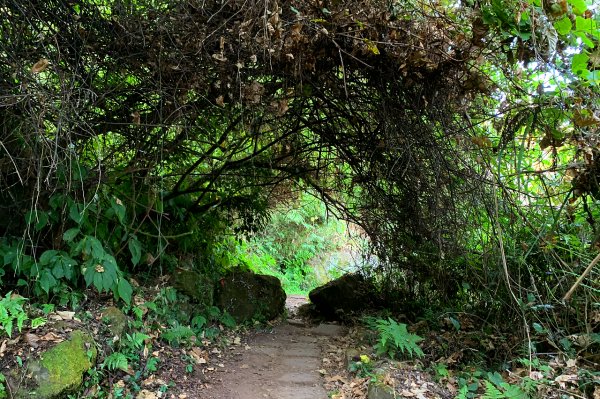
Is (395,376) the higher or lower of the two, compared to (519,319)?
lower

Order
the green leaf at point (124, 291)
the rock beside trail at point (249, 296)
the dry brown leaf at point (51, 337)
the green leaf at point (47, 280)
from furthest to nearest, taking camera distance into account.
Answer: the rock beside trail at point (249, 296) → the green leaf at point (124, 291) → the green leaf at point (47, 280) → the dry brown leaf at point (51, 337)

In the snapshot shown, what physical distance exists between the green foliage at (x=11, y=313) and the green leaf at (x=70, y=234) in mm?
642

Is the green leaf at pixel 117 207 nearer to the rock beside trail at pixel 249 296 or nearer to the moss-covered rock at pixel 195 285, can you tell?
the moss-covered rock at pixel 195 285

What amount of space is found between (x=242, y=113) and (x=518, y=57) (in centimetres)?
279

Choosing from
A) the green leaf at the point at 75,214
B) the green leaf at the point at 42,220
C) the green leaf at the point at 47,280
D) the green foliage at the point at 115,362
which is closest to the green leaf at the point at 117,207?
the green leaf at the point at 75,214

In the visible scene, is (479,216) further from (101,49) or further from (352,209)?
(101,49)

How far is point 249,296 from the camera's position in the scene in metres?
7.04

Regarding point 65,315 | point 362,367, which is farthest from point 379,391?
point 65,315

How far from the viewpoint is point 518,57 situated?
11.4 ft

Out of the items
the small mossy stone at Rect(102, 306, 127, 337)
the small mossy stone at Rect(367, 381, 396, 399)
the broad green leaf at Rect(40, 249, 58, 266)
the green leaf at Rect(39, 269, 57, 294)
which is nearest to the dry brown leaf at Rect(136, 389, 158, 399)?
the small mossy stone at Rect(102, 306, 127, 337)

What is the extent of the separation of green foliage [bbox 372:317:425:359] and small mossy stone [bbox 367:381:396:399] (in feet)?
2.00

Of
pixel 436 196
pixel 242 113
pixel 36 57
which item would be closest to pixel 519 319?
pixel 436 196

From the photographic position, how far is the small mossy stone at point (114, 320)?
4.16m

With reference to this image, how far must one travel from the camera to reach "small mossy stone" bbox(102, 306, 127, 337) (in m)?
4.16
